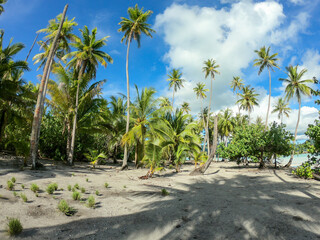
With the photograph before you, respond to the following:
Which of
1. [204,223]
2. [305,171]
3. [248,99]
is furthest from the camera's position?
[248,99]

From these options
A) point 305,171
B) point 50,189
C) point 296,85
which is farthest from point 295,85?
point 50,189

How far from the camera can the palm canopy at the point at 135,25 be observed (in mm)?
16641

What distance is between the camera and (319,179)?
32.9 ft

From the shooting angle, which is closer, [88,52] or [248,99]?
[88,52]

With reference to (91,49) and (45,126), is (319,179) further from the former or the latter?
(45,126)

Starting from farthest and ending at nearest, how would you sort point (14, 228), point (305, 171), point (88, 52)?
1. point (88, 52)
2. point (305, 171)
3. point (14, 228)

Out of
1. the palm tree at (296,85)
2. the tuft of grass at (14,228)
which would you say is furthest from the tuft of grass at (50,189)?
the palm tree at (296,85)

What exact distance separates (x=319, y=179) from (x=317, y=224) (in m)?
8.13

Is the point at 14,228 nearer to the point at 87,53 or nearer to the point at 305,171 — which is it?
the point at 305,171

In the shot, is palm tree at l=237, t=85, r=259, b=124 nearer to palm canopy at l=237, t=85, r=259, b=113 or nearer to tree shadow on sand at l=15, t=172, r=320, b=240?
palm canopy at l=237, t=85, r=259, b=113

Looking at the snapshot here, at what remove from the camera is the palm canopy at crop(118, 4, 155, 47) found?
16.6 metres

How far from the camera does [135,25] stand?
16688 millimetres

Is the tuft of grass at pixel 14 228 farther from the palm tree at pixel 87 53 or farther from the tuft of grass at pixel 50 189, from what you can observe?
the palm tree at pixel 87 53

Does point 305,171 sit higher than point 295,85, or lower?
lower
